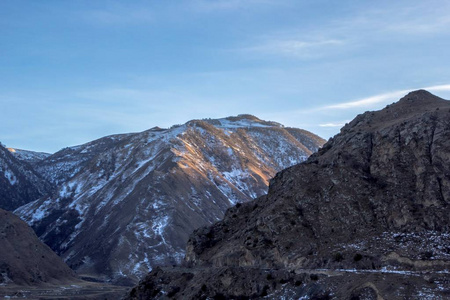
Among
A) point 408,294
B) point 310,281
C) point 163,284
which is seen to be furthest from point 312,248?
point 163,284

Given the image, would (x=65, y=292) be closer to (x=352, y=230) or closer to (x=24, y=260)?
(x=24, y=260)

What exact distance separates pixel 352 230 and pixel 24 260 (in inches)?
4622

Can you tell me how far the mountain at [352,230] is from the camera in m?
61.2

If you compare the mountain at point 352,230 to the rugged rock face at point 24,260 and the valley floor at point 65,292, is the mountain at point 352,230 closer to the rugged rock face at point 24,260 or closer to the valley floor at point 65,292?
the valley floor at point 65,292

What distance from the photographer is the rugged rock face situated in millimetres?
161250

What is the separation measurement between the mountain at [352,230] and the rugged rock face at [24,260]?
8463cm

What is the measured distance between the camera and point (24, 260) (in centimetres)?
16775

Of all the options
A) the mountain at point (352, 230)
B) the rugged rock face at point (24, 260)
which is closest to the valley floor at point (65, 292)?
the rugged rock face at point (24, 260)

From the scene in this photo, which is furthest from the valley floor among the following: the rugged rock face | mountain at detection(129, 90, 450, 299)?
mountain at detection(129, 90, 450, 299)

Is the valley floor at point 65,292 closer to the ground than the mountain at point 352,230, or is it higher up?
closer to the ground

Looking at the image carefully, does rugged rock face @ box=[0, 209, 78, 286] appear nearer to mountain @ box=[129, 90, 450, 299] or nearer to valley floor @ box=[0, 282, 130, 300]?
valley floor @ box=[0, 282, 130, 300]

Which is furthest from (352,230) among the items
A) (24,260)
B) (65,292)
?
(24,260)

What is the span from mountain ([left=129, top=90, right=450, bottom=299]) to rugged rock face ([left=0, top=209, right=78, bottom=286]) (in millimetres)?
84629

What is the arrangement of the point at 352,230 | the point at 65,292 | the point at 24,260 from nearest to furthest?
the point at 352,230 → the point at 65,292 → the point at 24,260
